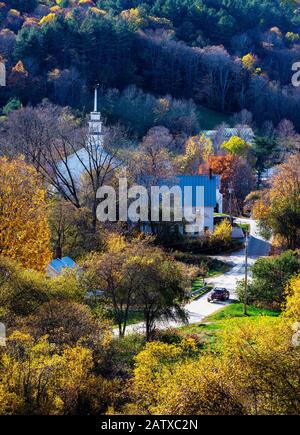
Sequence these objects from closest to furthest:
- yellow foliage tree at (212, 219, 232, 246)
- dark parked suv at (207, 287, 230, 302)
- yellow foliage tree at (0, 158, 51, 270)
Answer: yellow foliage tree at (0, 158, 51, 270) < dark parked suv at (207, 287, 230, 302) < yellow foliage tree at (212, 219, 232, 246)

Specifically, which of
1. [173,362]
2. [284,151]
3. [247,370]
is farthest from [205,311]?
[284,151]

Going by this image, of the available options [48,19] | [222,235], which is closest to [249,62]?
[48,19]

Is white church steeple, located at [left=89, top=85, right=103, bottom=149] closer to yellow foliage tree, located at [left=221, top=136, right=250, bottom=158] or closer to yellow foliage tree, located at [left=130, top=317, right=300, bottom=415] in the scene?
yellow foliage tree, located at [left=221, top=136, right=250, bottom=158]

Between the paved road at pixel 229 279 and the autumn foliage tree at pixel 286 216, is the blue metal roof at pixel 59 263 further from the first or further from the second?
the autumn foliage tree at pixel 286 216

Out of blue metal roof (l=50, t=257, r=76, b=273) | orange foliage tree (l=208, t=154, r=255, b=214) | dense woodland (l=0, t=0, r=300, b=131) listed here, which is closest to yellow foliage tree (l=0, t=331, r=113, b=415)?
blue metal roof (l=50, t=257, r=76, b=273)

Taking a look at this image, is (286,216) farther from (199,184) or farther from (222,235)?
(199,184)

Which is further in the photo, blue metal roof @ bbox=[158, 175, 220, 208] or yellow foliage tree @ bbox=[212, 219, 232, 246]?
blue metal roof @ bbox=[158, 175, 220, 208]
